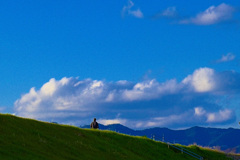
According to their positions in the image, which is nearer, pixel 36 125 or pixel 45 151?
pixel 45 151

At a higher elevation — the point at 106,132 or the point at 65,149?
the point at 106,132

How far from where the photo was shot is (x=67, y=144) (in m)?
48.0

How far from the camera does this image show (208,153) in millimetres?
83688

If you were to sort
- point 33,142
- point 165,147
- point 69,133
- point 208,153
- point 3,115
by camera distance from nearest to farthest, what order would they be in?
point 33,142
point 3,115
point 69,133
point 165,147
point 208,153

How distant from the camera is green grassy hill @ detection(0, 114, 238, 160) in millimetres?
38969

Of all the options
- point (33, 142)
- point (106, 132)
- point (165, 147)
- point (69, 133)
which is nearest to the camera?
point (33, 142)

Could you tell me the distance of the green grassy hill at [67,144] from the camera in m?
39.0

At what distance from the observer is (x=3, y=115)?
51.9 m

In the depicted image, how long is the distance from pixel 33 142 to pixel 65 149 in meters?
3.72

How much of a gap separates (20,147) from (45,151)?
9.80ft

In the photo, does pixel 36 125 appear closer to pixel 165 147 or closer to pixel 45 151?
pixel 45 151

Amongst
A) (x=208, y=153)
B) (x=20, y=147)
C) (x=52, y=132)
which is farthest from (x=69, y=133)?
(x=208, y=153)

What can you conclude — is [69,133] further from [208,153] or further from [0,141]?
[208,153]

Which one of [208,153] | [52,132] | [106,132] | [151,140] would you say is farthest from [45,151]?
[208,153]
